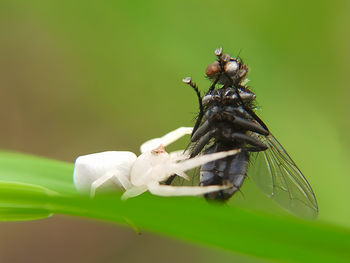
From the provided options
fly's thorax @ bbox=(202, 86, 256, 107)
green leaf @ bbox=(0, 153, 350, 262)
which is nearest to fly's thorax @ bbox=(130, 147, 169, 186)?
fly's thorax @ bbox=(202, 86, 256, 107)

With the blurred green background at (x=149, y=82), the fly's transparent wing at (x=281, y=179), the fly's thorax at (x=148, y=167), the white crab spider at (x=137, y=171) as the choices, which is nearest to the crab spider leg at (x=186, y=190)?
the white crab spider at (x=137, y=171)

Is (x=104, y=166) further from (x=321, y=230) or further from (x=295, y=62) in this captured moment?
(x=295, y=62)

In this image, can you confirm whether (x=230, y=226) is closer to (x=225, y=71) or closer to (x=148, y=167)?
(x=148, y=167)

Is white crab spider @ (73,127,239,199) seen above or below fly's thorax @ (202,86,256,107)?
below

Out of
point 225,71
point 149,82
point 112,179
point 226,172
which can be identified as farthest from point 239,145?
point 149,82

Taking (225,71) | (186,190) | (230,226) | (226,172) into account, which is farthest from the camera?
(225,71)

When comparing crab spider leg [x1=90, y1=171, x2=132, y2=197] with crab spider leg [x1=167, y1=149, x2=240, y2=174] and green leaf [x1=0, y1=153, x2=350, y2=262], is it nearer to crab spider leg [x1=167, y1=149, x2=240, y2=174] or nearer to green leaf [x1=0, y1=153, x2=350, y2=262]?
crab spider leg [x1=167, y1=149, x2=240, y2=174]

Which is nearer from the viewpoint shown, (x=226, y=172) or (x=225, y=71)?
(x=226, y=172)
